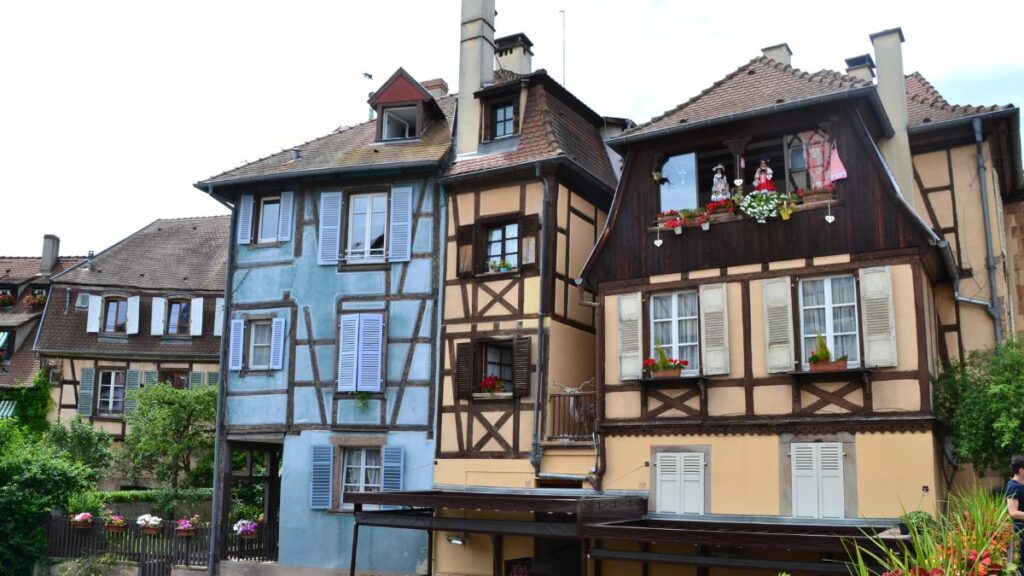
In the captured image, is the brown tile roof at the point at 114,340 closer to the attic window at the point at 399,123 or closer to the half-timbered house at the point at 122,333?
the half-timbered house at the point at 122,333

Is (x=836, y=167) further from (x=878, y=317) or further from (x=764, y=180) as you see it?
(x=878, y=317)

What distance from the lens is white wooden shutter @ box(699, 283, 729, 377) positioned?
1612 centimetres

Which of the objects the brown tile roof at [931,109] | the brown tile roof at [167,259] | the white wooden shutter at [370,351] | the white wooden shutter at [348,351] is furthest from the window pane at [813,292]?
the brown tile roof at [167,259]

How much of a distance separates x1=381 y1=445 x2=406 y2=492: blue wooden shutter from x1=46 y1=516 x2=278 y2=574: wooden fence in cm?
355

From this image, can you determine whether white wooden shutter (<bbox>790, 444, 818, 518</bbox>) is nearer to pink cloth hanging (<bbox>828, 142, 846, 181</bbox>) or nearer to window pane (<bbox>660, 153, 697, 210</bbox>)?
pink cloth hanging (<bbox>828, 142, 846, 181</bbox>)

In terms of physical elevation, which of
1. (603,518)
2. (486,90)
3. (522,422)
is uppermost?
(486,90)

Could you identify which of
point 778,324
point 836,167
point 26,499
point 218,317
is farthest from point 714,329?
point 218,317

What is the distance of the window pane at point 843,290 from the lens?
15367mm

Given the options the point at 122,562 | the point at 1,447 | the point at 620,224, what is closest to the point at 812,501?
the point at 620,224

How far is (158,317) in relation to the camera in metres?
33.8

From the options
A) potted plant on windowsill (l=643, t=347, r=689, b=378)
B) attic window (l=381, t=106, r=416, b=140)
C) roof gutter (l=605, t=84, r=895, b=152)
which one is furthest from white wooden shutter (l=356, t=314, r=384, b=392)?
roof gutter (l=605, t=84, r=895, b=152)

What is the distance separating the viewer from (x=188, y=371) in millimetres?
33281

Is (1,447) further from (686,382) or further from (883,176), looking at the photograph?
(883,176)

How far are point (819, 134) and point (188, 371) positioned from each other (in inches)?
935
